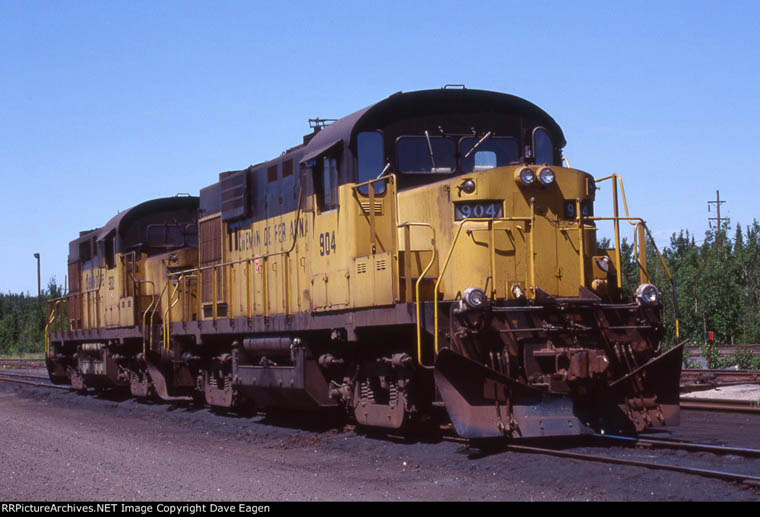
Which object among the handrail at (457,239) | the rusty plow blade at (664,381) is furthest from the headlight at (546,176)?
the rusty plow blade at (664,381)

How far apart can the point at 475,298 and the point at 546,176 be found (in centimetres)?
181

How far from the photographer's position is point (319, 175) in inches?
482

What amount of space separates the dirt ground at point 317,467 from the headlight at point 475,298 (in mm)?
1507

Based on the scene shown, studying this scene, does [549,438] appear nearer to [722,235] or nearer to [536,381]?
[536,381]

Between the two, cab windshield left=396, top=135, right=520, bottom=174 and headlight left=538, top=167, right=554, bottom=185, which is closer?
headlight left=538, top=167, right=554, bottom=185

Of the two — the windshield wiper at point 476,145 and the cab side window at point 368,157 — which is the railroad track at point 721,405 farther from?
the cab side window at point 368,157

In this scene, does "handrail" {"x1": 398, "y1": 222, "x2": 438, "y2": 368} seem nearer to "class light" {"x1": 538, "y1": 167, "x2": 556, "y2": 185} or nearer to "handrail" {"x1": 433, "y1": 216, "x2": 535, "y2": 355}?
"handrail" {"x1": 433, "y1": 216, "x2": 535, "y2": 355}

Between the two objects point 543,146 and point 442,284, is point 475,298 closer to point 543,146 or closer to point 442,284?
point 442,284

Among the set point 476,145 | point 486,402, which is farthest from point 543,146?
point 486,402

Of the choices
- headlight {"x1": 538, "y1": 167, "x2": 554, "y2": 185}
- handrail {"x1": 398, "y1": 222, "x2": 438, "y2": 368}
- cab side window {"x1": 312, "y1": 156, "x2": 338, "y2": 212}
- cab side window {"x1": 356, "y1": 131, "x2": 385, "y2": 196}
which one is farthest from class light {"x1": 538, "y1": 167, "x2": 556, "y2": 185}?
cab side window {"x1": 312, "y1": 156, "x2": 338, "y2": 212}

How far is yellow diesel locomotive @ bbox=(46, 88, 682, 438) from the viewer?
9.46 m

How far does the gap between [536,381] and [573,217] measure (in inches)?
81.5

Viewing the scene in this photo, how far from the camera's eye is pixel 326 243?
1197 cm

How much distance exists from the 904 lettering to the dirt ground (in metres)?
2.37
